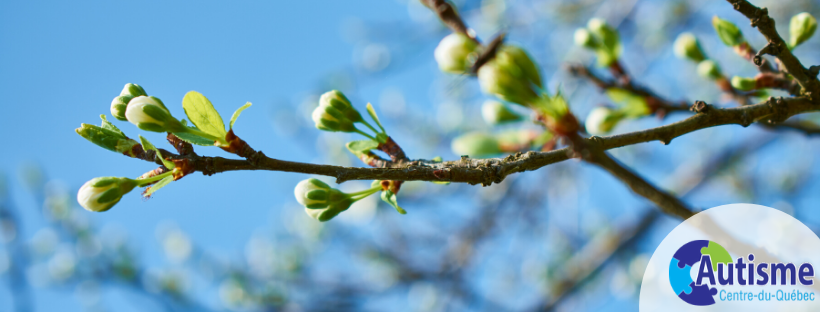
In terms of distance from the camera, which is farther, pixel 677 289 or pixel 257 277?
pixel 257 277

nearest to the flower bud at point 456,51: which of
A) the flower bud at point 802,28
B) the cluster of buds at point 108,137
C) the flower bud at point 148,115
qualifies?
the flower bud at point 148,115

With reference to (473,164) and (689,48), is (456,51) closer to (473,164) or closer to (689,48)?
(473,164)

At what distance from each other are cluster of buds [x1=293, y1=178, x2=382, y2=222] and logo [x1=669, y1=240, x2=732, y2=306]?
1007 mm

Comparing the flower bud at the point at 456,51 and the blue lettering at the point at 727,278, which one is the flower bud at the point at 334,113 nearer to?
the flower bud at the point at 456,51

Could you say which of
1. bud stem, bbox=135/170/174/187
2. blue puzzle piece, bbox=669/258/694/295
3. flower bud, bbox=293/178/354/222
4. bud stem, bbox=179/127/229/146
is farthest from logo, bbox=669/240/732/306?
bud stem, bbox=135/170/174/187

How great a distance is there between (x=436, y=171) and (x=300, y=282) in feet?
13.4

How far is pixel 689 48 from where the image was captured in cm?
185

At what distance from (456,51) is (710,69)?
4.29ft

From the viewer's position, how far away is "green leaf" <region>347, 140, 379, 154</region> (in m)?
1.29

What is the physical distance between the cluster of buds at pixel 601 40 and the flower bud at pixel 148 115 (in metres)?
1.43

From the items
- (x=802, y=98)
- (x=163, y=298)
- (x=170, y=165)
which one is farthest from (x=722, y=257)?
(x=163, y=298)

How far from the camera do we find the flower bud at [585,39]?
1.81 metres

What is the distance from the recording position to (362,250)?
5000mm

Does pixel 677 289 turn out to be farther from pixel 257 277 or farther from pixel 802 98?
pixel 257 277
